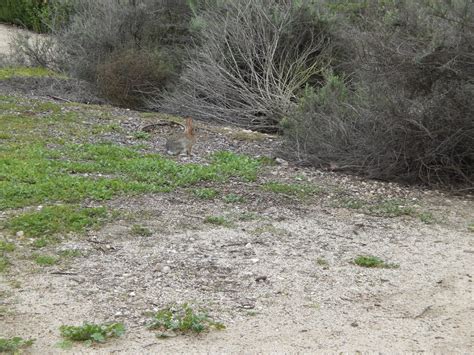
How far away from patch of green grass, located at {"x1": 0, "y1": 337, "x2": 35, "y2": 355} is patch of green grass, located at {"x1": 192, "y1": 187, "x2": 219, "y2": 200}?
3068 millimetres

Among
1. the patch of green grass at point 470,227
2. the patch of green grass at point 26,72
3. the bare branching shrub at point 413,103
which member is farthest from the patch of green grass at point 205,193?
the patch of green grass at point 26,72

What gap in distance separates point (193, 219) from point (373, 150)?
2.59 meters

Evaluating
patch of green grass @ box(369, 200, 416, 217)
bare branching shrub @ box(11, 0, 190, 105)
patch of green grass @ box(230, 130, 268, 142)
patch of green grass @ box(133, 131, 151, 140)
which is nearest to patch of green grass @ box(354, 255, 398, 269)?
patch of green grass @ box(369, 200, 416, 217)

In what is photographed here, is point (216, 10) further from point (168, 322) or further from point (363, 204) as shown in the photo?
point (168, 322)

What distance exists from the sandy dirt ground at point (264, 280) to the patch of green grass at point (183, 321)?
7cm

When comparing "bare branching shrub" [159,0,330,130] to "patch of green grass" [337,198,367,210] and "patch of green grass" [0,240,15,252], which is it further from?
"patch of green grass" [0,240,15,252]

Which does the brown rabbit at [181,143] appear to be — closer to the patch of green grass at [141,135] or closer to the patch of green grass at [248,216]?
the patch of green grass at [141,135]

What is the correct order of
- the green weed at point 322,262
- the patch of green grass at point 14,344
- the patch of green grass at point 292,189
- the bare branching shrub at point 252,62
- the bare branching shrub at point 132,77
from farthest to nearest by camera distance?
the bare branching shrub at point 132,77 → the bare branching shrub at point 252,62 → the patch of green grass at point 292,189 → the green weed at point 322,262 → the patch of green grass at point 14,344

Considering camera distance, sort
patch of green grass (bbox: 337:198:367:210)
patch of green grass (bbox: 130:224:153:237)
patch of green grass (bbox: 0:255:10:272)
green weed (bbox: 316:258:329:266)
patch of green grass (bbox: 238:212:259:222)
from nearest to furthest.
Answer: patch of green grass (bbox: 0:255:10:272) < green weed (bbox: 316:258:329:266) < patch of green grass (bbox: 130:224:153:237) < patch of green grass (bbox: 238:212:259:222) < patch of green grass (bbox: 337:198:367:210)

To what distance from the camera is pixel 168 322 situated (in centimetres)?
447

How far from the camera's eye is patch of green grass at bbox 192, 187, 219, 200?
7059 millimetres

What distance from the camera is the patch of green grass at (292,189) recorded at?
7.32 metres

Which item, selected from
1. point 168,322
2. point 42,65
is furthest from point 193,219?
point 42,65

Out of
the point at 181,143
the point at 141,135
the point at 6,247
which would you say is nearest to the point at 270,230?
the point at 6,247
